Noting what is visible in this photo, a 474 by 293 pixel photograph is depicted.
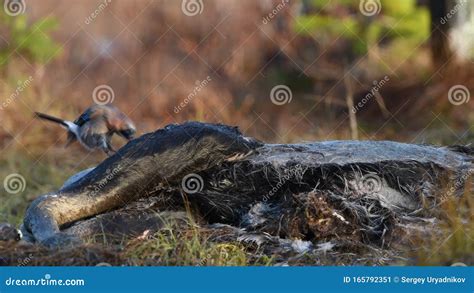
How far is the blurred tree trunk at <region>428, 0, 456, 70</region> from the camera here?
13070 mm

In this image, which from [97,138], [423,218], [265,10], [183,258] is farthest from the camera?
[265,10]

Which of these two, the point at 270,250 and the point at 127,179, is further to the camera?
the point at 127,179

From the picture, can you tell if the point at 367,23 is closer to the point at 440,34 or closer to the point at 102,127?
the point at 440,34

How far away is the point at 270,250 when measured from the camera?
17.9ft

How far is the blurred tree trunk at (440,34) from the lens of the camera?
1307 centimetres

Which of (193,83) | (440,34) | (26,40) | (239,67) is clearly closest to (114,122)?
(193,83)

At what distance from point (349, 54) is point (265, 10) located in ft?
4.94

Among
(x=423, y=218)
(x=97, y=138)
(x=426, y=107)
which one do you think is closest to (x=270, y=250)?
(x=423, y=218)

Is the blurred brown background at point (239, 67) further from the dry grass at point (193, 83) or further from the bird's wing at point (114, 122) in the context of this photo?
the bird's wing at point (114, 122)

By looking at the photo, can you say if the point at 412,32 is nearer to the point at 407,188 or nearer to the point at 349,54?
the point at 349,54

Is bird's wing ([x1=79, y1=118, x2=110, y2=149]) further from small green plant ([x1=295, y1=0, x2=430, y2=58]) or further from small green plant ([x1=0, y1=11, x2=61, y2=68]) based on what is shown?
small green plant ([x1=295, y1=0, x2=430, y2=58])

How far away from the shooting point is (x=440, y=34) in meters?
13.3

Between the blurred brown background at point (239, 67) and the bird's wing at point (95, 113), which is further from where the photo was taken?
the blurred brown background at point (239, 67)

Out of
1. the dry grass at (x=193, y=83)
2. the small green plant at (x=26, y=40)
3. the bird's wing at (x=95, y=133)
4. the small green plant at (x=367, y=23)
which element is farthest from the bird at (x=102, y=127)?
the small green plant at (x=367, y=23)
